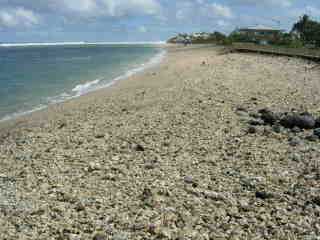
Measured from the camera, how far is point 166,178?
9.48m

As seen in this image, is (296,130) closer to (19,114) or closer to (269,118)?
(269,118)

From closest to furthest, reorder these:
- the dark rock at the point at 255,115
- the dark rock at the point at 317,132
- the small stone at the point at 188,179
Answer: the small stone at the point at 188,179 → the dark rock at the point at 317,132 → the dark rock at the point at 255,115

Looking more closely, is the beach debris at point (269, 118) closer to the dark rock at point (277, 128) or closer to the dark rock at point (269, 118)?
the dark rock at point (269, 118)

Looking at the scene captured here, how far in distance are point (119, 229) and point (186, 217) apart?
Result: 1.22 metres

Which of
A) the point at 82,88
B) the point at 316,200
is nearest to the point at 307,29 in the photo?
the point at 82,88

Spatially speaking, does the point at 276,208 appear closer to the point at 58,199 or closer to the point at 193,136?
the point at 58,199

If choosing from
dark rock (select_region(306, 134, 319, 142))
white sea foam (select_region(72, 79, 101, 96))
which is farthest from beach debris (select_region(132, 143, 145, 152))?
white sea foam (select_region(72, 79, 101, 96))

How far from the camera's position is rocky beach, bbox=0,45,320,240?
7.29 m

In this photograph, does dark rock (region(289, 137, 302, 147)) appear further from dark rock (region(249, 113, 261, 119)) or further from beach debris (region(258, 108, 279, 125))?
dark rock (region(249, 113, 261, 119))

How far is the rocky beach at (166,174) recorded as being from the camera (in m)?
7.29

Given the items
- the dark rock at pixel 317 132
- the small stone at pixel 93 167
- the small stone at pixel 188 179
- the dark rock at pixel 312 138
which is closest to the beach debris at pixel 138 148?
the small stone at pixel 93 167

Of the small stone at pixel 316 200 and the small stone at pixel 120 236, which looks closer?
the small stone at pixel 120 236

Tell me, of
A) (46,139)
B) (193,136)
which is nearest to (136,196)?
(193,136)

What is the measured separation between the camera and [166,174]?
9.73 metres
